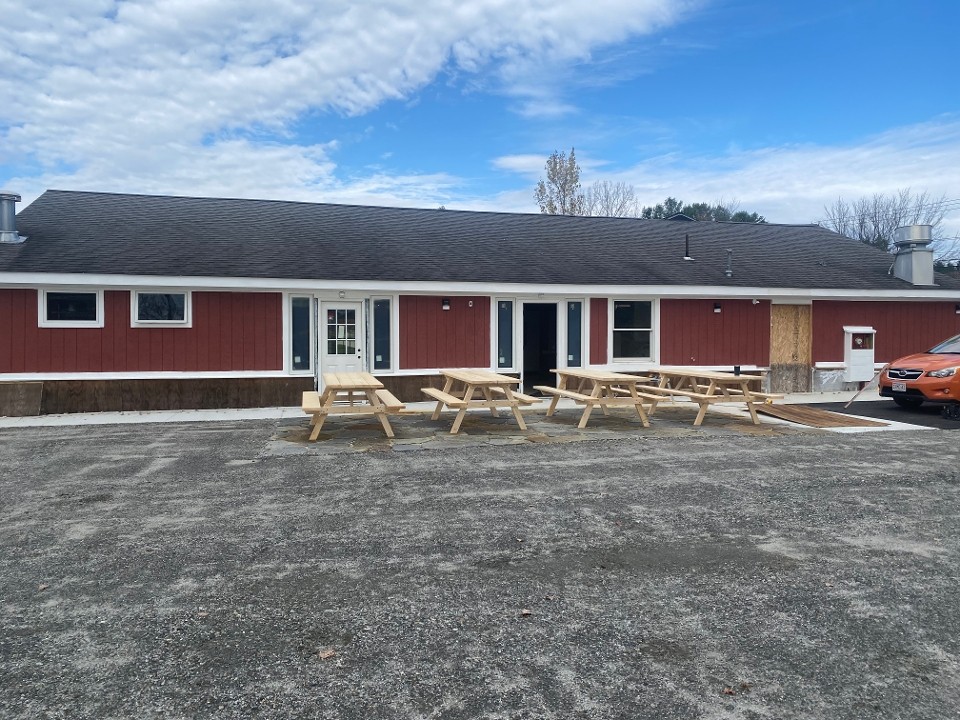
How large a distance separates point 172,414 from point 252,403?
4.49 feet

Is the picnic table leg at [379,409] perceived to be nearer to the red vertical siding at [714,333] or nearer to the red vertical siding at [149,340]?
the red vertical siding at [149,340]

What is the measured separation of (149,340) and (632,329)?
9078 mm

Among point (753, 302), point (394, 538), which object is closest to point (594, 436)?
point (394, 538)

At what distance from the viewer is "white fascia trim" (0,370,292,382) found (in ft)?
37.0

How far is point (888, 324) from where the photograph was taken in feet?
50.8

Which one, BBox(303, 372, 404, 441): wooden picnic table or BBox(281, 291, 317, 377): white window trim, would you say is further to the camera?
BBox(281, 291, 317, 377): white window trim

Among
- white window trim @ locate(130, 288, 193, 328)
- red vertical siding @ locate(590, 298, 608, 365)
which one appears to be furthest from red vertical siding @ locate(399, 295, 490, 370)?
white window trim @ locate(130, 288, 193, 328)

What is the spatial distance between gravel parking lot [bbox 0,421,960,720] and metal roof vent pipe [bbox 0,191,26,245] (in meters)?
6.85

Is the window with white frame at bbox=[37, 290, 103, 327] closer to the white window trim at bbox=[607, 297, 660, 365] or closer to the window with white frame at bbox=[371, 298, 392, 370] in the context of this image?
the window with white frame at bbox=[371, 298, 392, 370]

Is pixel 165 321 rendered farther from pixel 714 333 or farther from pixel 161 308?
pixel 714 333

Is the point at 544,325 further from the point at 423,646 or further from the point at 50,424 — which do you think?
the point at 423,646

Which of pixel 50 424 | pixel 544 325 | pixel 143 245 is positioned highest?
pixel 143 245

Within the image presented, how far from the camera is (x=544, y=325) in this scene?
17.0 meters

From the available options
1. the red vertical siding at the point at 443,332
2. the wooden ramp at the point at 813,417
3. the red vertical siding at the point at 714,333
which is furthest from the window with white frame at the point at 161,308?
the wooden ramp at the point at 813,417
